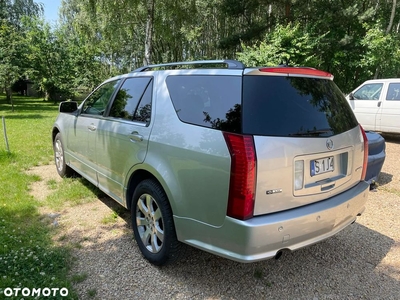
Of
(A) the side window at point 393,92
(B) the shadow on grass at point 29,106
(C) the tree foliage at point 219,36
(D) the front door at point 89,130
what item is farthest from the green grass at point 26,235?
(B) the shadow on grass at point 29,106

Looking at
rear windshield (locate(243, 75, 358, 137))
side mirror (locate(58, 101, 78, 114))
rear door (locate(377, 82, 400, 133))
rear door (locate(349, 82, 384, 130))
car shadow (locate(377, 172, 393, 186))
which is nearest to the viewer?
rear windshield (locate(243, 75, 358, 137))

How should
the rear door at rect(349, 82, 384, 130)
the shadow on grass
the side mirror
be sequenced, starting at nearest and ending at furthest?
the side mirror < the rear door at rect(349, 82, 384, 130) < the shadow on grass

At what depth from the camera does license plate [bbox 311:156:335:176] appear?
218 centimetres

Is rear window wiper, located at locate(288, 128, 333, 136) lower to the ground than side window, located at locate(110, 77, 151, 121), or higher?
lower

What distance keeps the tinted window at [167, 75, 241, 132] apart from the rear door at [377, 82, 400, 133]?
7975mm

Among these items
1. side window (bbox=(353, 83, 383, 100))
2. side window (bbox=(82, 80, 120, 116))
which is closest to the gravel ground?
side window (bbox=(82, 80, 120, 116))

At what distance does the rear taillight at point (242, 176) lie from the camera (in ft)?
6.29

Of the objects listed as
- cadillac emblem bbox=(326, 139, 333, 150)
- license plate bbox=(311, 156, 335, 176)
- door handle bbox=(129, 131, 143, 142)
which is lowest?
license plate bbox=(311, 156, 335, 176)

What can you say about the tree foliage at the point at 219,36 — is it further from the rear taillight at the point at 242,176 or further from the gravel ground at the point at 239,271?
the rear taillight at the point at 242,176

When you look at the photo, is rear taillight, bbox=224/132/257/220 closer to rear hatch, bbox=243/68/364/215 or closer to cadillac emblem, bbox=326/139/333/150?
rear hatch, bbox=243/68/364/215

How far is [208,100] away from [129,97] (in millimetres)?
1276

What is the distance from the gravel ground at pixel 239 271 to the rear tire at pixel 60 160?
175 centimetres

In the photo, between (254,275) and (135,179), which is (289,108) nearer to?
(254,275)

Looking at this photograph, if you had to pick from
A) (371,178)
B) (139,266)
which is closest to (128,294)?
(139,266)
